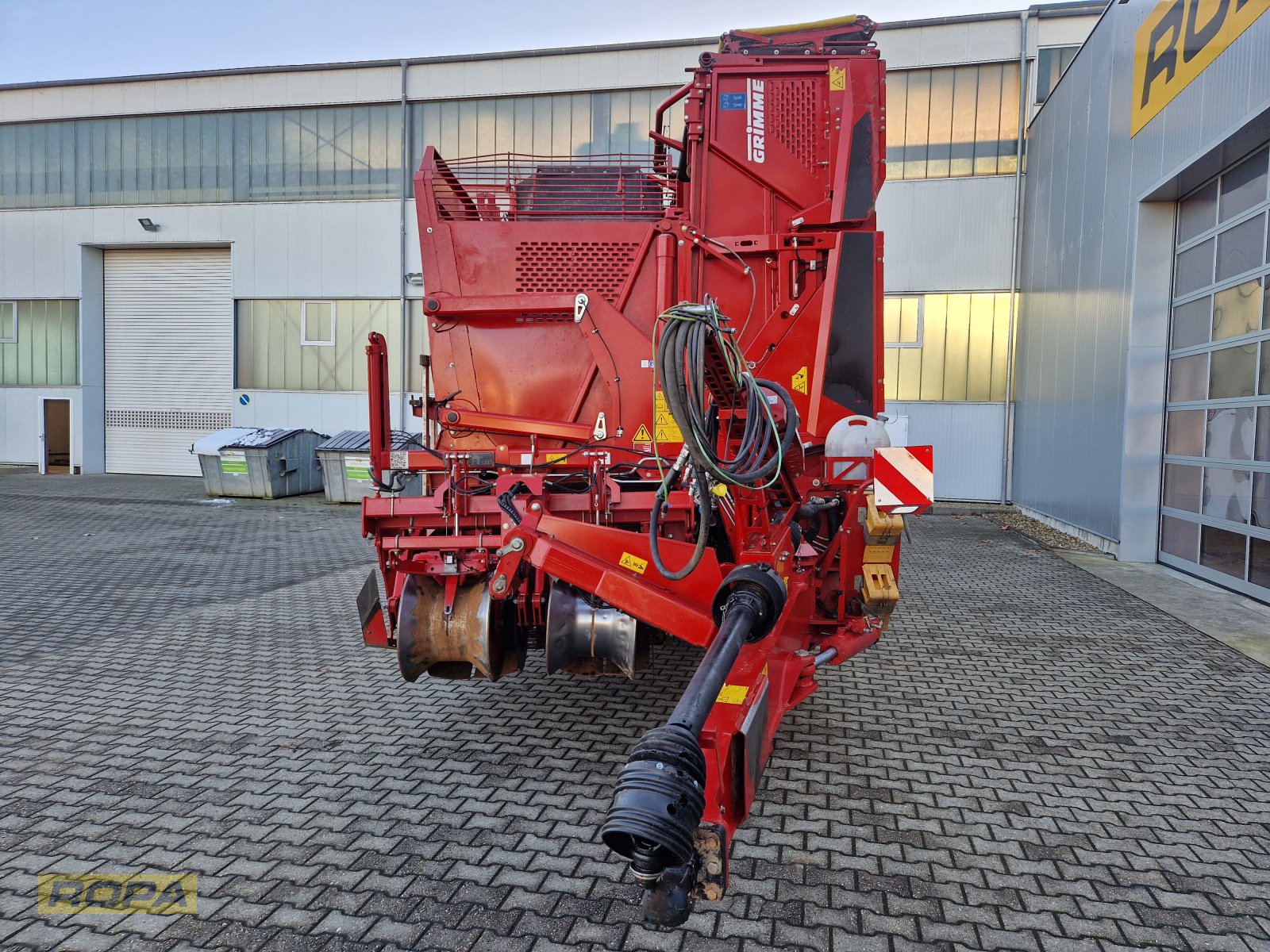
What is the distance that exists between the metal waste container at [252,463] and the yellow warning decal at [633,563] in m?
13.7

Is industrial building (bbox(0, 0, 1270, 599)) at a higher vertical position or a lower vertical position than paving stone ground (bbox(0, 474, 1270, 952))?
higher

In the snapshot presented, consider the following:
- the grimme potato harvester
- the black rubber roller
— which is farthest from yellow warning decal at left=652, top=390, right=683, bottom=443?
the black rubber roller

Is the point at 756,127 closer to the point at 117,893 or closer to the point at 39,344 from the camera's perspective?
the point at 117,893

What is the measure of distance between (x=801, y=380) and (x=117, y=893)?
383 centimetres

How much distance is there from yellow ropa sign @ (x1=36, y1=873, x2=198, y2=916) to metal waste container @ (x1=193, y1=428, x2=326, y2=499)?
45.0ft

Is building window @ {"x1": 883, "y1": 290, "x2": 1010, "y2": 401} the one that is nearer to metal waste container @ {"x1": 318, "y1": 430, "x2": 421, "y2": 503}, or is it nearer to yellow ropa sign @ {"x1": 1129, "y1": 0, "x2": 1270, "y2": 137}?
yellow ropa sign @ {"x1": 1129, "y1": 0, "x2": 1270, "y2": 137}

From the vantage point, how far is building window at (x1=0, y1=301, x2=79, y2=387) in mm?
19891

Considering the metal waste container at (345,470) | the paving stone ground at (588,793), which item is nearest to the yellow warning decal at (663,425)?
the paving stone ground at (588,793)

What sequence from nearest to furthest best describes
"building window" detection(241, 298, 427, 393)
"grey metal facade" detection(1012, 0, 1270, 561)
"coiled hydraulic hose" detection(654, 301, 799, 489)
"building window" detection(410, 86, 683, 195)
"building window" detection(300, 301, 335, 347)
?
"coiled hydraulic hose" detection(654, 301, 799, 489) → "grey metal facade" detection(1012, 0, 1270, 561) → "building window" detection(410, 86, 683, 195) → "building window" detection(241, 298, 427, 393) → "building window" detection(300, 301, 335, 347)

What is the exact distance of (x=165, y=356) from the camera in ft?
64.7

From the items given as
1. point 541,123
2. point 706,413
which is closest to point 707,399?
point 706,413

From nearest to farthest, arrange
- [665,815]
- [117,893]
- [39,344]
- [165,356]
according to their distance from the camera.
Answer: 1. [665,815]
2. [117,893]
3. [165,356]
4. [39,344]

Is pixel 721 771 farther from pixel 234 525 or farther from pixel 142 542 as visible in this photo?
pixel 234 525

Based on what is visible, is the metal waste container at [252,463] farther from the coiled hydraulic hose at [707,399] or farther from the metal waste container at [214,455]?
the coiled hydraulic hose at [707,399]
